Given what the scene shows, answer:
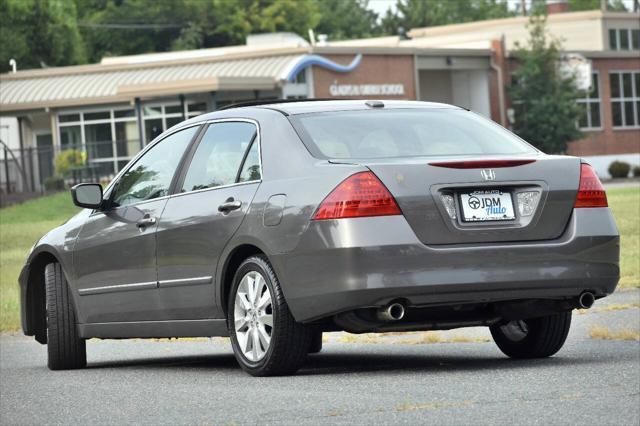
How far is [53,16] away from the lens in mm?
74938

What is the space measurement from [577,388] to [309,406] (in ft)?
4.48

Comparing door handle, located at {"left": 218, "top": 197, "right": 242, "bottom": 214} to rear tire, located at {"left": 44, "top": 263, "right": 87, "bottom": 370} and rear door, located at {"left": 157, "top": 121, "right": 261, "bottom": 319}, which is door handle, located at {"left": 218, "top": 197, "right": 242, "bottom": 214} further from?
rear tire, located at {"left": 44, "top": 263, "right": 87, "bottom": 370}

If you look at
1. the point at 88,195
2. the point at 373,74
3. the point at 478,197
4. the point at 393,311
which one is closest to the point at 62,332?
the point at 88,195

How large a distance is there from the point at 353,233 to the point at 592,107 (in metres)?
60.6

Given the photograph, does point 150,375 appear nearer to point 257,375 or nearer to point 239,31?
point 257,375

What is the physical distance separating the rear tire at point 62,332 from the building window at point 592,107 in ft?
188

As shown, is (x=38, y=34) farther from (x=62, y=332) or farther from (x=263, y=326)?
(x=263, y=326)

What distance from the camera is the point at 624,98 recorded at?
67.9 metres

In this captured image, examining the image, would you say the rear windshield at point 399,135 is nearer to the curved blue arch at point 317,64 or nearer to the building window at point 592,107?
the curved blue arch at point 317,64

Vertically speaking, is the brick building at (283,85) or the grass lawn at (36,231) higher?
the brick building at (283,85)

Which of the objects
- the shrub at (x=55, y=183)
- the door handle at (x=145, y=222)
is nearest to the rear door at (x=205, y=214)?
the door handle at (x=145, y=222)

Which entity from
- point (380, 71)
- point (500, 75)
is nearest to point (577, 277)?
point (380, 71)

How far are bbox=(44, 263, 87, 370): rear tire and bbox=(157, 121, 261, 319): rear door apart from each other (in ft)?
3.93

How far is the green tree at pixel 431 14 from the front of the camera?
113m
